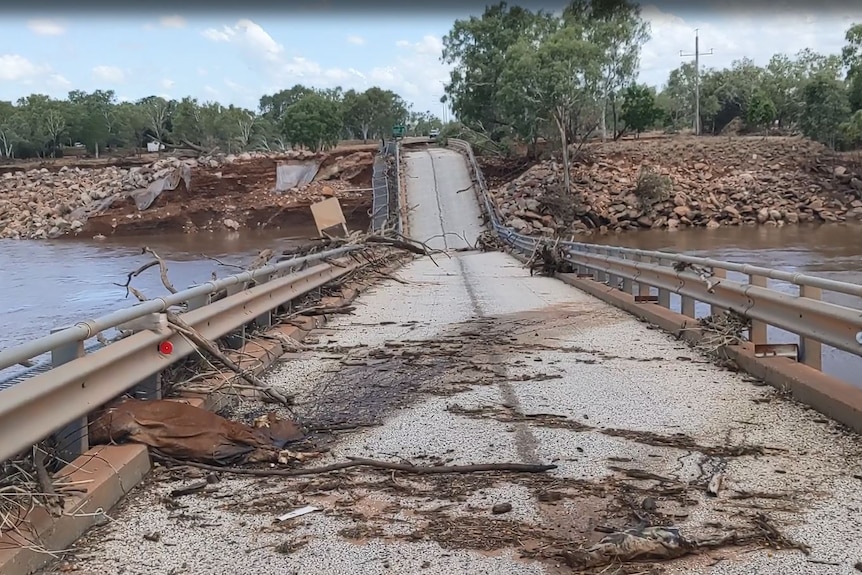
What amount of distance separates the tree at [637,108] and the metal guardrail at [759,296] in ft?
207

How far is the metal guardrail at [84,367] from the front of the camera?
A: 12.3 ft

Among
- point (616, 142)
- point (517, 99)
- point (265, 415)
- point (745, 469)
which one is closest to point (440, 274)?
point (265, 415)

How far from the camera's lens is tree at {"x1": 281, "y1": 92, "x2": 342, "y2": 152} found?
96500 millimetres

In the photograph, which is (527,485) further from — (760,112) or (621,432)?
(760,112)

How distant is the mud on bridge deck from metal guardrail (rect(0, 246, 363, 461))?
52 cm

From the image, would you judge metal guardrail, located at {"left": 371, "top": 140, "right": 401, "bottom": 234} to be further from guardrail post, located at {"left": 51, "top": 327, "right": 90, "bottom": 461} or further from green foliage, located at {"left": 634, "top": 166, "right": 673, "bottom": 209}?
guardrail post, located at {"left": 51, "top": 327, "right": 90, "bottom": 461}

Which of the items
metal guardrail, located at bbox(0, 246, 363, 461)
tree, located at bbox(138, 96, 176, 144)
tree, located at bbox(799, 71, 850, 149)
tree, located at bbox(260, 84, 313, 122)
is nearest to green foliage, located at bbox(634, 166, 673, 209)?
tree, located at bbox(799, 71, 850, 149)

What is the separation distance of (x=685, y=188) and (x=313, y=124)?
52.5 meters

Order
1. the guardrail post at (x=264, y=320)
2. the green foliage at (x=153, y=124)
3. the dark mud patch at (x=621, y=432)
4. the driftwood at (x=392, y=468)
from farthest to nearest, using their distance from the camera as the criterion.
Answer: the green foliage at (x=153, y=124) → the guardrail post at (x=264, y=320) → the dark mud patch at (x=621, y=432) → the driftwood at (x=392, y=468)

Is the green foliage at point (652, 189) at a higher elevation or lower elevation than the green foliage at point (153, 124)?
lower

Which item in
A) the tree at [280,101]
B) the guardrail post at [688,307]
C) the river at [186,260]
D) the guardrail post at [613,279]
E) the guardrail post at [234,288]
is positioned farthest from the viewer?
the tree at [280,101]

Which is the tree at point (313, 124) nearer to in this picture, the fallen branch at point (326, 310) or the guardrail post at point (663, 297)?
the fallen branch at point (326, 310)

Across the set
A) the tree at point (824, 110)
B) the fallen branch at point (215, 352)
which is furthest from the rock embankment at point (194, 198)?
the fallen branch at point (215, 352)

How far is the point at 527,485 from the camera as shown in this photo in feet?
14.2
